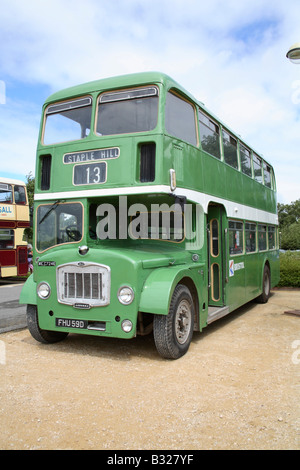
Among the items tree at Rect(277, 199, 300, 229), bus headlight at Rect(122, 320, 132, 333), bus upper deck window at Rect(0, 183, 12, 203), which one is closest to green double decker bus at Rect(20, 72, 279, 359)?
bus headlight at Rect(122, 320, 132, 333)

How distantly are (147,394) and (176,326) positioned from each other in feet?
4.68

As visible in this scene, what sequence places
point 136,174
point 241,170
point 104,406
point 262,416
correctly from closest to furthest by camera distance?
point 262,416 < point 104,406 < point 136,174 < point 241,170

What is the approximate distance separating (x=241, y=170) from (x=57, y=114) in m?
4.59

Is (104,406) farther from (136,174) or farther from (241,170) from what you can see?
(241,170)

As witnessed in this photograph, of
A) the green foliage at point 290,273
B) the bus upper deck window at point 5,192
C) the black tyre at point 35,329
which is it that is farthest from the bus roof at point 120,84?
the bus upper deck window at point 5,192

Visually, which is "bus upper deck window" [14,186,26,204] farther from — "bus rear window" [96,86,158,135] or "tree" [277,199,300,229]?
"tree" [277,199,300,229]

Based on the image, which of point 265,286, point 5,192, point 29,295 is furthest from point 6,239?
point 29,295

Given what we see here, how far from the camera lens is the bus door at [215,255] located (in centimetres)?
807

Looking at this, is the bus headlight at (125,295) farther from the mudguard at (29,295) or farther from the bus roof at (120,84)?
the bus roof at (120,84)

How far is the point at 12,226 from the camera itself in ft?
52.7

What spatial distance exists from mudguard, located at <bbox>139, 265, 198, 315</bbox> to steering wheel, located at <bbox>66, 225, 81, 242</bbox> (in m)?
1.26
